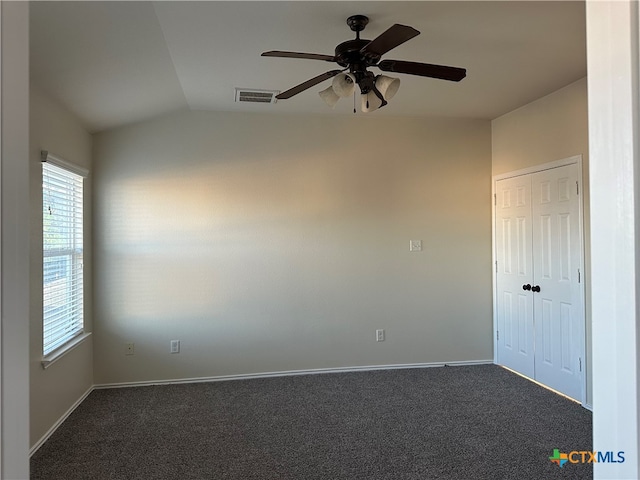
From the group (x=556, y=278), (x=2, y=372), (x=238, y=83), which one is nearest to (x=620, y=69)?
(x=2, y=372)

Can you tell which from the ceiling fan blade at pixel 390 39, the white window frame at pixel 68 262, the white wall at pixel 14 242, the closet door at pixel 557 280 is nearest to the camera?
the white wall at pixel 14 242

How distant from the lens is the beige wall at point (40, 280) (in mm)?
2578

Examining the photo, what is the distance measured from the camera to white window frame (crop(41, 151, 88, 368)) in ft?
9.14

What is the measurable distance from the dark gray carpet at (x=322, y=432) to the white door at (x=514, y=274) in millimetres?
340

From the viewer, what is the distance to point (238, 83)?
10.5ft

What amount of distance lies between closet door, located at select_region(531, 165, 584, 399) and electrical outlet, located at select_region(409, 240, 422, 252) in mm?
1089

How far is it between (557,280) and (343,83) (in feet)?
8.71

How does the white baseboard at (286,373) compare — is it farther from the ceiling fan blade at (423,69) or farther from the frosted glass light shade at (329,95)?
the ceiling fan blade at (423,69)

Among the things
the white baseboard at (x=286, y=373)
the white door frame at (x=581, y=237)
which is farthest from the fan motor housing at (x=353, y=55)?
the white baseboard at (x=286, y=373)

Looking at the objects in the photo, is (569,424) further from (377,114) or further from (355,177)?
(377,114)

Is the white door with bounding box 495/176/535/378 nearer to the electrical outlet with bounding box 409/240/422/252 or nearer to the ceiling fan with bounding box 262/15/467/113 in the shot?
the electrical outlet with bounding box 409/240/422/252

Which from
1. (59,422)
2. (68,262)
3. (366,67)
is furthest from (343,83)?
(59,422)

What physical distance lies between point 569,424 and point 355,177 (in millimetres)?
2772

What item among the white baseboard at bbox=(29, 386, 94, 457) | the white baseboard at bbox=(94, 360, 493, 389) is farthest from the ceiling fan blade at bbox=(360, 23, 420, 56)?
the white baseboard at bbox=(29, 386, 94, 457)
